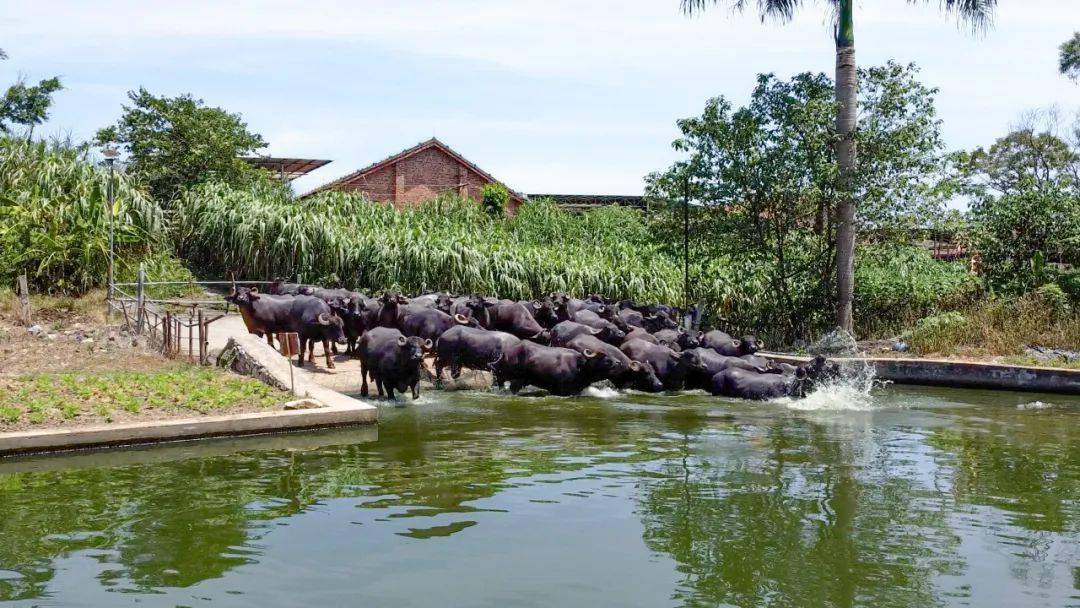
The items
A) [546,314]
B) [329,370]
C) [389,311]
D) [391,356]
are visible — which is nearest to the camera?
[391,356]

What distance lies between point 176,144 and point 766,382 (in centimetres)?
2479

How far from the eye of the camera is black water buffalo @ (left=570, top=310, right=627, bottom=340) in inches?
731

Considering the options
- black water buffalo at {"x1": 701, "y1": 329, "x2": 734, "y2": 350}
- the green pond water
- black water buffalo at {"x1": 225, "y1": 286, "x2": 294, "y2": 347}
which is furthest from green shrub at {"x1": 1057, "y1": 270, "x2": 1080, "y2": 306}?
black water buffalo at {"x1": 225, "y1": 286, "x2": 294, "y2": 347}

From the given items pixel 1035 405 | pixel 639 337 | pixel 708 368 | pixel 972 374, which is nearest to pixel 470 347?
pixel 639 337

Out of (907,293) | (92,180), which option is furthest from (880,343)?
(92,180)

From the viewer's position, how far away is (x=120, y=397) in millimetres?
12812

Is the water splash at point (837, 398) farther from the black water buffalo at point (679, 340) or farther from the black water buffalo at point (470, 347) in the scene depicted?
the black water buffalo at point (470, 347)

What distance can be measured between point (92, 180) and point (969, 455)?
24021mm

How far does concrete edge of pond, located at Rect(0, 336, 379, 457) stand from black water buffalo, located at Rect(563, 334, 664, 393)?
4773 mm

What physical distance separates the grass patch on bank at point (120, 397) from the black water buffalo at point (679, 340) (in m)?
7.81

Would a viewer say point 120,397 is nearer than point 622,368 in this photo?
Yes

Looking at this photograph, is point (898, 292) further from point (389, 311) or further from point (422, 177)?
point (422, 177)

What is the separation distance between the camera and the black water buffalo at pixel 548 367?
16609 mm

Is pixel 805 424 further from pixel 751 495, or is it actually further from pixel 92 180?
pixel 92 180
